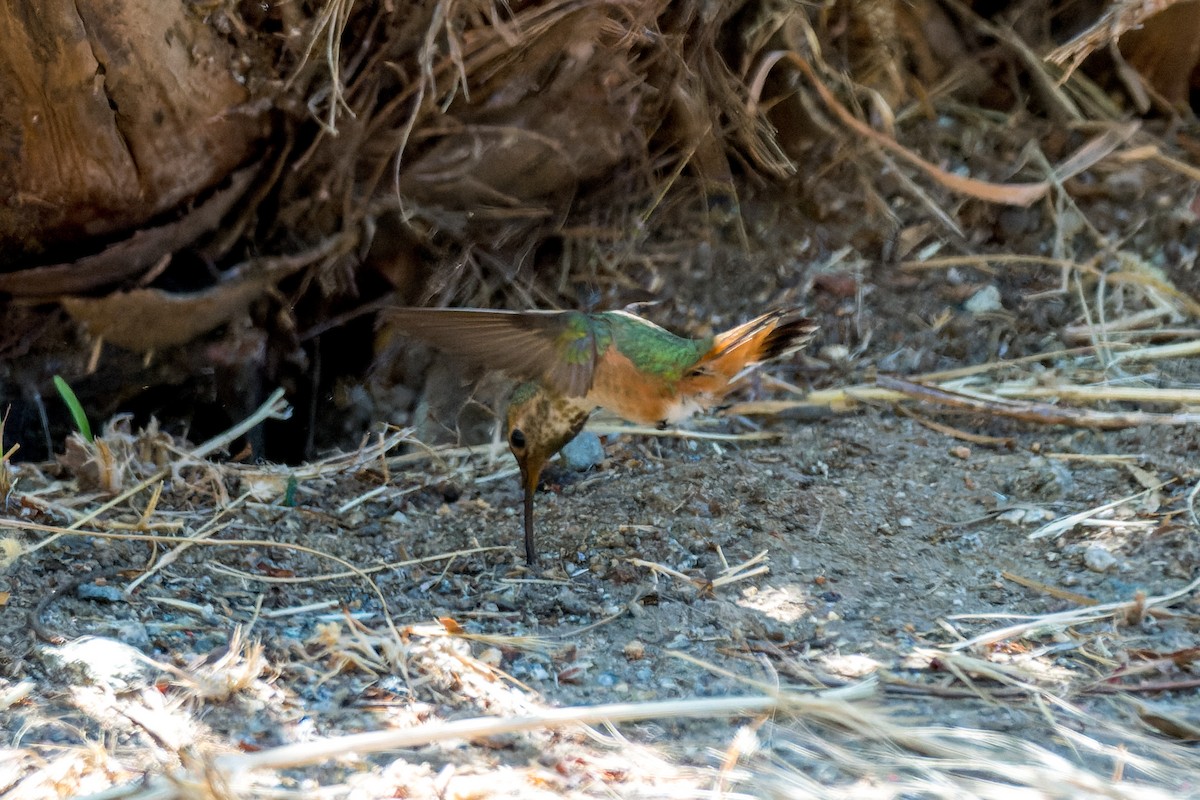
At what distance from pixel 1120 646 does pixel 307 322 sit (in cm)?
281

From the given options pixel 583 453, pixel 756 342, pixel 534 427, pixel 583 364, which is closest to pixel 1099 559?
pixel 756 342

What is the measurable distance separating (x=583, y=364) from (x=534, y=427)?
241 mm

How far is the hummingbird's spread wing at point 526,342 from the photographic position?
9.68ft

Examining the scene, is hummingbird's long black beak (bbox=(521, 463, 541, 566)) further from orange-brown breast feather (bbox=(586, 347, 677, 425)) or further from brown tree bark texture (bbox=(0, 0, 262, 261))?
brown tree bark texture (bbox=(0, 0, 262, 261))

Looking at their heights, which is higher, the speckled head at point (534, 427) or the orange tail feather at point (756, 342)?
the orange tail feather at point (756, 342)

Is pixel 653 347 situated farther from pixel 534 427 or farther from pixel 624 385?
pixel 534 427

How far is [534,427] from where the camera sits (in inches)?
126

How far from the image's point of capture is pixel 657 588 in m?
2.90

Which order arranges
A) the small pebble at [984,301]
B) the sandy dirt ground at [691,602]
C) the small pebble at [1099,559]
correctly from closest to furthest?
the sandy dirt ground at [691,602] < the small pebble at [1099,559] < the small pebble at [984,301]

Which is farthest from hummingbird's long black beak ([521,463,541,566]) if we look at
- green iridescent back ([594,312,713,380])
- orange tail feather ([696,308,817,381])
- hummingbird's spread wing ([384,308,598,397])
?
orange tail feather ([696,308,817,381])

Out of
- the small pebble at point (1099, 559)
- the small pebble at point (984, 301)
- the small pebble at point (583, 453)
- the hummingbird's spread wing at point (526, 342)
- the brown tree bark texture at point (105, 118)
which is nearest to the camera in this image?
the small pebble at point (1099, 559)

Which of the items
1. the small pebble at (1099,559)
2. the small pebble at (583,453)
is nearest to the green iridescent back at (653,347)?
the small pebble at (583,453)

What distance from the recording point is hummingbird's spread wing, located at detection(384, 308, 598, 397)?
9.68ft

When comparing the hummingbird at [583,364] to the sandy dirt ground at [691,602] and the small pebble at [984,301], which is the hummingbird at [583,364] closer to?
the sandy dirt ground at [691,602]
